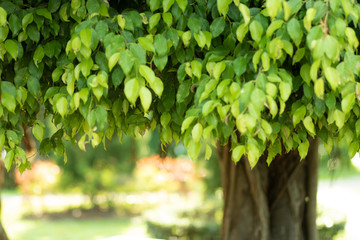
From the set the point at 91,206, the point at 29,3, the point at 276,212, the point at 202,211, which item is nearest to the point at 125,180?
the point at 91,206

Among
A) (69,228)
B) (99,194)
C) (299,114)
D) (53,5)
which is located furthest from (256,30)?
(99,194)

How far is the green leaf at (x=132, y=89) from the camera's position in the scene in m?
1.79

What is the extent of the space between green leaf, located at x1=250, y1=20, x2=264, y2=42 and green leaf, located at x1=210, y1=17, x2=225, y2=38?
0.22m

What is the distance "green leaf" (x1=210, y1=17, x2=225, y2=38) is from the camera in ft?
6.75

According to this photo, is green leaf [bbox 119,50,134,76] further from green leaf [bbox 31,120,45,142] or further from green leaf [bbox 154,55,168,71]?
green leaf [bbox 31,120,45,142]

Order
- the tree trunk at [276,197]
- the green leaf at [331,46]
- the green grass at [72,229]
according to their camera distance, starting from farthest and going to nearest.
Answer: the green grass at [72,229], the tree trunk at [276,197], the green leaf at [331,46]

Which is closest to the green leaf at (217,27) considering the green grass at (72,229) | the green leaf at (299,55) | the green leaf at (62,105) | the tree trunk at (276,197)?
the green leaf at (299,55)

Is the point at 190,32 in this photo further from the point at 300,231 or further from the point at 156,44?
the point at 300,231

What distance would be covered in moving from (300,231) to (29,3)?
3.06 metres

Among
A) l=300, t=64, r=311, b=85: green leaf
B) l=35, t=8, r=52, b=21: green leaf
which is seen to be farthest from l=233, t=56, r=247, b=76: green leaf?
l=35, t=8, r=52, b=21: green leaf

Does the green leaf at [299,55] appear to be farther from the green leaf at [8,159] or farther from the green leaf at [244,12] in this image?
the green leaf at [8,159]

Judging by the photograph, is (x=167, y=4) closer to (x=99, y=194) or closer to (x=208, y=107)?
(x=208, y=107)

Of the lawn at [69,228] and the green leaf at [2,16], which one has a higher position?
the lawn at [69,228]

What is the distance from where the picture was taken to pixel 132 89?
179 cm
